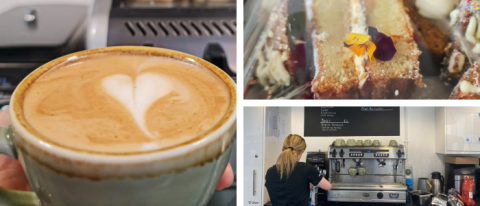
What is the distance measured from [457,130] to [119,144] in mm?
1263

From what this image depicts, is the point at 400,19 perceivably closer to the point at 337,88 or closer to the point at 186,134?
the point at 337,88

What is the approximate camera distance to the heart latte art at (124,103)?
936 millimetres

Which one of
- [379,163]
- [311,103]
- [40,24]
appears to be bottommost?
[379,163]

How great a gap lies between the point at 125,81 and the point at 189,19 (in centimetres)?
40

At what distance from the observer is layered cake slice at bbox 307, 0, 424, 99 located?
4.41 feet

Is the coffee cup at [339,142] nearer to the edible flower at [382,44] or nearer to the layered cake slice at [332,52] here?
the layered cake slice at [332,52]

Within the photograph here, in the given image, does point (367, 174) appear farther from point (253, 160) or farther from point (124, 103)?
point (124, 103)

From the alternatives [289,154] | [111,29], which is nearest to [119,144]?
[111,29]

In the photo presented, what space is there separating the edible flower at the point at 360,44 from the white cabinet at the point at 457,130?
1.12 ft

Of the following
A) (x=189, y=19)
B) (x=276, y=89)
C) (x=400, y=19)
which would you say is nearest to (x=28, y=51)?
(x=189, y=19)

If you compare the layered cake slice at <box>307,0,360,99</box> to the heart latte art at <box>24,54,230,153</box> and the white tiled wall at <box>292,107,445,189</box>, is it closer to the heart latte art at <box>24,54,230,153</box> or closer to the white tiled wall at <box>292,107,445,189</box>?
the white tiled wall at <box>292,107,445,189</box>

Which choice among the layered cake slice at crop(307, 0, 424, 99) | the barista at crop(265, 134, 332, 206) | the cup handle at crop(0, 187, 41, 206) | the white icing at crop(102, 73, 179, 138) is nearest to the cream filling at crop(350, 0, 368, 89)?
the layered cake slice at crop(307, 0, 424, 99)

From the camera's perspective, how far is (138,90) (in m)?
1.08

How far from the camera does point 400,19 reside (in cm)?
135
